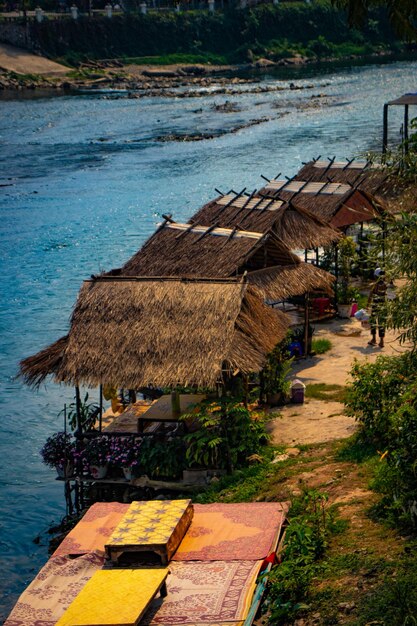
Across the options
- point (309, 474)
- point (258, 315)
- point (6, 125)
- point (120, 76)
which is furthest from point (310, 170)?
point (120, 76)

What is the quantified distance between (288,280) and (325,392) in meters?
2.62

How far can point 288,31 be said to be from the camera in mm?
110562

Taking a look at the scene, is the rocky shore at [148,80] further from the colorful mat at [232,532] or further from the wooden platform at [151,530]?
the wooden platform at [151,530]

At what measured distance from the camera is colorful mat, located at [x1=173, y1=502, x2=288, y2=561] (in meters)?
13.1

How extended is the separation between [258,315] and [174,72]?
8206cm

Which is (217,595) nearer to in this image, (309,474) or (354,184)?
(309,474)

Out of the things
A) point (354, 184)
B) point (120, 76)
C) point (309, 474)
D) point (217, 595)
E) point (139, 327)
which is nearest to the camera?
point (217, 595)

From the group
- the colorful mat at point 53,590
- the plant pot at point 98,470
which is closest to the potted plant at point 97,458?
the plant pot at point 98,470

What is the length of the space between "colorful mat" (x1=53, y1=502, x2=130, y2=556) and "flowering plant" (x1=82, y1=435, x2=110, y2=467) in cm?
196

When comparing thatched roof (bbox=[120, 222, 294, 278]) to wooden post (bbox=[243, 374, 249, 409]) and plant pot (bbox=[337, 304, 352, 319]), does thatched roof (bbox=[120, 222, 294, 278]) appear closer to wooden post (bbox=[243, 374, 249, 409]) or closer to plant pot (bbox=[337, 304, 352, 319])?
plant pot (bbox=[337, 304, 352, 319])

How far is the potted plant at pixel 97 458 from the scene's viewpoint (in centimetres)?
1689

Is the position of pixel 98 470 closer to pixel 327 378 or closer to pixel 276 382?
pixel 276 382

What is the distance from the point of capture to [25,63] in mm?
94188

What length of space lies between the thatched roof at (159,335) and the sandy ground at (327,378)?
5.49ft
